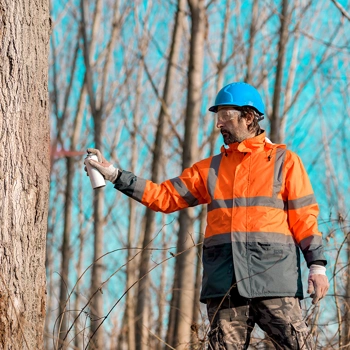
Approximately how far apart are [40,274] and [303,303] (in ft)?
5.83

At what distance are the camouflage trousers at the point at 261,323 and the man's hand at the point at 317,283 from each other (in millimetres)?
125

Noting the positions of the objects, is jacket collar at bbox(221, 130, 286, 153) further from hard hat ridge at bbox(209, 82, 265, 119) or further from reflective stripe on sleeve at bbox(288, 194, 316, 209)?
reflective stripe on sleeve at bbox(288, 194, 316, 209)

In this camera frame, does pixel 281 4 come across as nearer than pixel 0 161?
No

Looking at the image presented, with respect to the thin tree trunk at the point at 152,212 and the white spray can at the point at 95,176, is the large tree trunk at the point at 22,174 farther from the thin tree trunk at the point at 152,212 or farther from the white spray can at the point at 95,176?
the thin tree trunk at the point at 152,212

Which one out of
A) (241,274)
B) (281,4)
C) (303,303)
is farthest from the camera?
(281,4)

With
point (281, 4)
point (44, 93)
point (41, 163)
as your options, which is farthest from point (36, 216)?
point (281, 4)

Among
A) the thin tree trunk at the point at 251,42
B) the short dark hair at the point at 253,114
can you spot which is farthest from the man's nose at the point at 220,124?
the thin tree trunk at the point at 251,42

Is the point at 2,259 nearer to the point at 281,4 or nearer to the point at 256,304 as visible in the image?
the point at 256,304

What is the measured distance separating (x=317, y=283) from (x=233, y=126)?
97 centimetres

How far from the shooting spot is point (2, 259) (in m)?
2.81

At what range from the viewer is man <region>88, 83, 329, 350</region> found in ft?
11.0

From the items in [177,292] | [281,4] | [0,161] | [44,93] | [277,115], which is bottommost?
[177,292]

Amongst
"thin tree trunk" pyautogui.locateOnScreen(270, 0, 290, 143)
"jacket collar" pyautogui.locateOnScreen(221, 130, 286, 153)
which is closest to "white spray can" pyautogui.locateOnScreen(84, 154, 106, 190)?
"jacket collar" pyautogui.locateOnScreen(221, 130, 286, 153)

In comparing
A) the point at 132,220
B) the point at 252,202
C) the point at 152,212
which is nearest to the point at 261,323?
the point at 252,202
